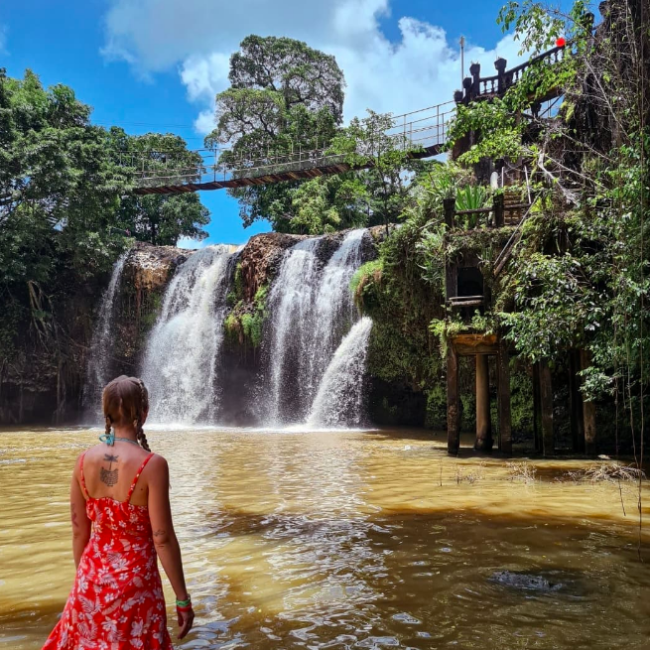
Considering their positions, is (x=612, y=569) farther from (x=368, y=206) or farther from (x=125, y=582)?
(x=368, y=206)

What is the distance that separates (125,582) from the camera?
8.37ft

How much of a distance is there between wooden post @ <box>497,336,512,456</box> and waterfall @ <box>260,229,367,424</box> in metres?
10.6

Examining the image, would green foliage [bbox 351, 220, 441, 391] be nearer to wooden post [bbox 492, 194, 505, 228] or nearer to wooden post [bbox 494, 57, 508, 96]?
wooden post [bbox 492, 194, 505, 228]

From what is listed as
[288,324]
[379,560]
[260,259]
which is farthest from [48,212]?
[379,560]

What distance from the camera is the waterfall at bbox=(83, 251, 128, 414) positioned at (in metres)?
27.2

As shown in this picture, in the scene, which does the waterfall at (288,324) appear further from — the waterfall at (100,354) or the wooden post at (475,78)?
the wooden post at (475,78)

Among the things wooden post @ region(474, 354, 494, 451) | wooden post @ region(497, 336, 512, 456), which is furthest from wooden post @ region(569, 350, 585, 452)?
wooden post @ region(474, 354, 494, 451)

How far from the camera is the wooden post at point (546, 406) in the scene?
11477 millimetres

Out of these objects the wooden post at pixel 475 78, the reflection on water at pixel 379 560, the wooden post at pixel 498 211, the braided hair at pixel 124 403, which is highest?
the wooden post at pixel 475 78

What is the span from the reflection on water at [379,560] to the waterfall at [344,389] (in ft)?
35.4

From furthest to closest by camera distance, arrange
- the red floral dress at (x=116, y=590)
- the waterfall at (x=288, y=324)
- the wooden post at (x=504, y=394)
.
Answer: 1. the waterfall at (x=288, y=324)
2. the wooden post at (x=504, y=394)
3. the red floral dress at (x=116, y=590)

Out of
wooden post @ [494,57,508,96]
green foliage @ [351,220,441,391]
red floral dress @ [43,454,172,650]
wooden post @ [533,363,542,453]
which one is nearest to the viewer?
red floral dress @ [43,454,172,650]

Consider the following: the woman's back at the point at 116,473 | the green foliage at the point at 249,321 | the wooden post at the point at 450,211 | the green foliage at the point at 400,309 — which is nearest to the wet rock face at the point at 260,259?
the green foliage at the point at 249,321

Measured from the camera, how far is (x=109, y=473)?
260cm
